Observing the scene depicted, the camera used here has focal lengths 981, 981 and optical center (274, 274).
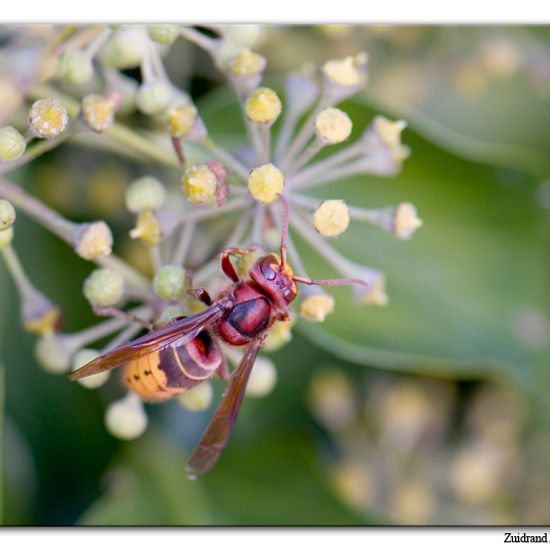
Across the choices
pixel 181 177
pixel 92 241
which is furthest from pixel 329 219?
pixel 92 241

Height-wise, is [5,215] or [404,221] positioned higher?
[5,215]

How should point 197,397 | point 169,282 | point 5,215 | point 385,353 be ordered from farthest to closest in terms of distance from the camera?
1. point 385,353
2. point 197,397
3. point 169,282
4. point 5,215

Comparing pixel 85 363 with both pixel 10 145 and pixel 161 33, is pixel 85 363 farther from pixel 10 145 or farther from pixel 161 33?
pixel 161 33

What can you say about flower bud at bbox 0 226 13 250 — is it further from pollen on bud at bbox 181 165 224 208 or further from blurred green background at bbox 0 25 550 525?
blurred green background at bbox 0 25 550 525

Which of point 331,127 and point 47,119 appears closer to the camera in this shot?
point 47,119

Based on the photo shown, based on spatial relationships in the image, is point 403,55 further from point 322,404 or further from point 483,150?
point 322,404

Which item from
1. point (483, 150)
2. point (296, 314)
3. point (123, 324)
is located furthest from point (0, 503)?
point (483, 150)

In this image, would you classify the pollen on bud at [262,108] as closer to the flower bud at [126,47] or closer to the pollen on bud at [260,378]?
the flower bud at [126,47]
